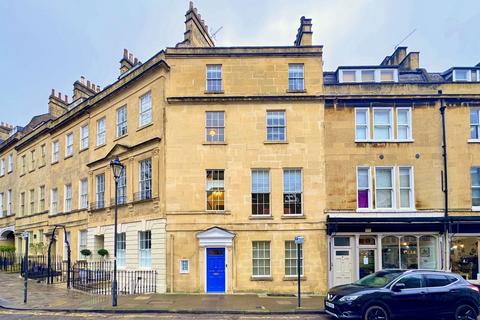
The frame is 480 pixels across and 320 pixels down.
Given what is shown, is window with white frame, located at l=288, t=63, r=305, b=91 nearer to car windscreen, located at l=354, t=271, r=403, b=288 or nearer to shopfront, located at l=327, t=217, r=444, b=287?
shopfront, located at l=327, t=217, r=444, b=287

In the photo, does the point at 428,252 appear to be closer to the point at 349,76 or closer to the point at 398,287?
the point at 398,287

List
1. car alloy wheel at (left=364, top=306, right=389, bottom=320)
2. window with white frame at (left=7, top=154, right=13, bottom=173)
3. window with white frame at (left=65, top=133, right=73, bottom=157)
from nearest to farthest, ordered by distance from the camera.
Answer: car alloy wheel at (left=364, top=306, right=389, bottom=320) < window with white frame at (left=65, top=133, right=73, bottom=157) < window with white frame at (left=7, top=154, right=13, bottom=173)

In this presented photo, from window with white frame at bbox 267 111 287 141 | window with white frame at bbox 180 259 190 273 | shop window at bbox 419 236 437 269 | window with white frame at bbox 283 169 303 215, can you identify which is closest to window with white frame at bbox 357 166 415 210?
shop window at bbox 419 236 437 269

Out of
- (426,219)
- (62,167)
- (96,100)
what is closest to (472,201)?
(426,219)

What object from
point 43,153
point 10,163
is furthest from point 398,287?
point 10,163

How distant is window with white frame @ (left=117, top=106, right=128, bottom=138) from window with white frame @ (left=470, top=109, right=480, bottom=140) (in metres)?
17.8

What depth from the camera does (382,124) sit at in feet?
66.4

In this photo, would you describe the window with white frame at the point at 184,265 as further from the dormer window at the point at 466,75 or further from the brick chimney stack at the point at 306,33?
the dormer window at the point at 466,75

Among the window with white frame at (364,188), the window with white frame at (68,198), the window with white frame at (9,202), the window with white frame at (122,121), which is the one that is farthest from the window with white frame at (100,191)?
the window with white frame at (9,202)

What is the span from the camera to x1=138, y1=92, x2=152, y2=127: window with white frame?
Result: 21344 millimetres

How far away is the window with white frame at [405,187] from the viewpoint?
778 inches

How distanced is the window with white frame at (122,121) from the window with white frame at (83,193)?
482 cm

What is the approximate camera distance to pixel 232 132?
19969 millimetres

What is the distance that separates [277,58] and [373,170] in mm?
7150
